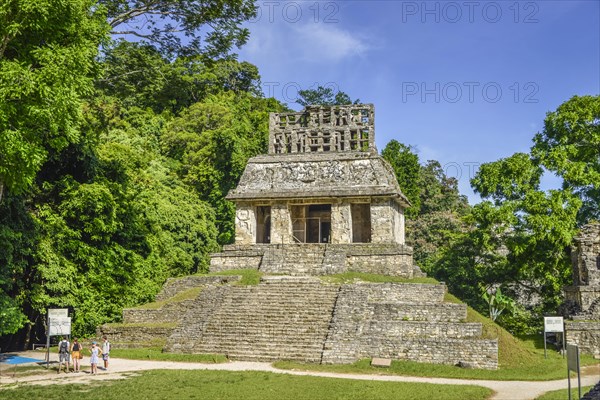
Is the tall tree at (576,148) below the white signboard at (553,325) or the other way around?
the other way around

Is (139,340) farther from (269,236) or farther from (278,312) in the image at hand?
(269,236)

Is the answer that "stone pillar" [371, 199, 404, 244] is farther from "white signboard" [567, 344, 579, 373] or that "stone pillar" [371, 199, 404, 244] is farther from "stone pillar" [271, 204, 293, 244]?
"white signboard" [567, 344, 579, 373]

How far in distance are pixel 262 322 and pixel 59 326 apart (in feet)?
19.1

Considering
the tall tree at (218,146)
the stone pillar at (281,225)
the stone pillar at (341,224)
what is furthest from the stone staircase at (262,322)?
the tall tree at (218,146)

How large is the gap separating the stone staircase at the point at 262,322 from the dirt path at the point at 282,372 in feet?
3.59

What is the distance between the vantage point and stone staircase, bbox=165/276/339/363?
1622 centimetres

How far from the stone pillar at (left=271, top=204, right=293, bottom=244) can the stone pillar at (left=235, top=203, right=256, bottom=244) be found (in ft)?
3.00

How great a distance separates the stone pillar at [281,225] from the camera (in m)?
24.9

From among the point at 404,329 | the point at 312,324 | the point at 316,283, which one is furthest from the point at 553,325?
the point at 316,283

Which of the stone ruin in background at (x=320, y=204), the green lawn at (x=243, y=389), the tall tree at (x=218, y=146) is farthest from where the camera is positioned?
the tall tree at (x=218, y=146)

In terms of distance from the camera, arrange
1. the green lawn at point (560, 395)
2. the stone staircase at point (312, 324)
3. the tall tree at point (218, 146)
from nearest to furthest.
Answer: the green lawn at point (560, 395) → the stone staircase at point (312, 324) → the tall tree at point (218, 146)

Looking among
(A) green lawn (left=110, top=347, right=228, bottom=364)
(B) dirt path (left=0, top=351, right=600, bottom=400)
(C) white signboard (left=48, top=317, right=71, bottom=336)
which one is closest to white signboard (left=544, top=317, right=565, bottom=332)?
(B) dirt path (left=0, top=351, right=600, bottom=400)

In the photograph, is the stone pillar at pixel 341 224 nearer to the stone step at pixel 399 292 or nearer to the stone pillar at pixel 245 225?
the stone pillar at pixel 245 225

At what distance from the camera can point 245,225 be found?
25.2 m
